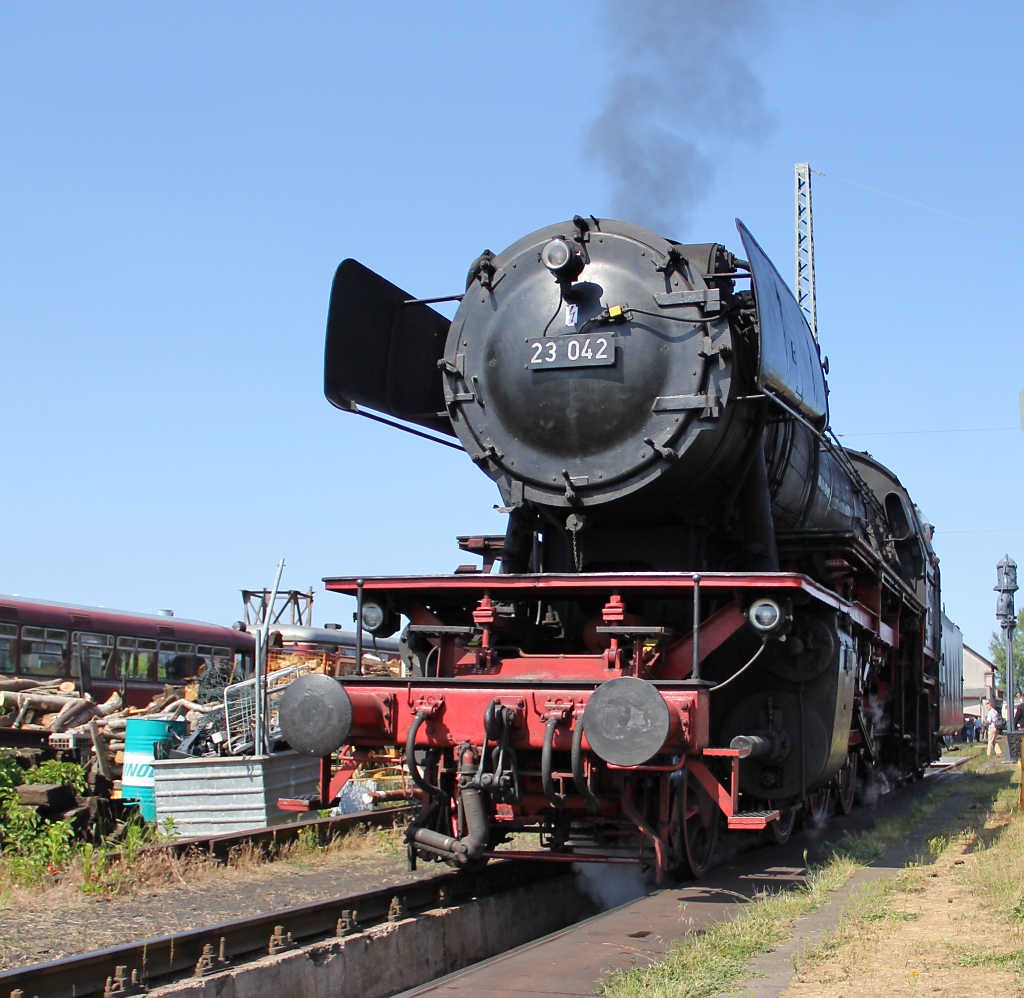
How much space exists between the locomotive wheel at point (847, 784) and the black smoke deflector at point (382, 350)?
3790mm

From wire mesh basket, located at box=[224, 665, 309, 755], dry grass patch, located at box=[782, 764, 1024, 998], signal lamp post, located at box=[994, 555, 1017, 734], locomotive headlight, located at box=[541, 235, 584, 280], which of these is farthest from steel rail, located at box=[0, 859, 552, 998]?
signal lamp post, located at box=[994, 555, 1017, 734]

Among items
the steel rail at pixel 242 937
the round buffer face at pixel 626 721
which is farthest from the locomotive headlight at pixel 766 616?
the steel rail at pixel 242 937

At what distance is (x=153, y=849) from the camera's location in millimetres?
7066

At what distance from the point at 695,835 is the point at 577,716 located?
1312 millimetres

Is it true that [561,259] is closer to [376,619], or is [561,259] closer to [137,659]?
[376,619]

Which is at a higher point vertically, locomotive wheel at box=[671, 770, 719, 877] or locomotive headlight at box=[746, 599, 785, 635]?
locomotive headlight at box=[746, 599, 785, 635]

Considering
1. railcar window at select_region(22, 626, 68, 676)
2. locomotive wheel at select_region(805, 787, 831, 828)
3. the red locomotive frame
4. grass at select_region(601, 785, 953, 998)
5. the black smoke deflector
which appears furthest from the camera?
railcar window at select_region(22, 626, 68, 676)

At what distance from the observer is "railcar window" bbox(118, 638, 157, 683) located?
59.6 feet

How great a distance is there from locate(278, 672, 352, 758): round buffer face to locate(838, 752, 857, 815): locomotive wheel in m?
4.21

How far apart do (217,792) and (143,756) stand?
63.1 inches

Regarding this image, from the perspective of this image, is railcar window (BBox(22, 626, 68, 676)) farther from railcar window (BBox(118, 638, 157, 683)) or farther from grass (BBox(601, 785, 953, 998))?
grass (BBox(601, 785, 953, 998))

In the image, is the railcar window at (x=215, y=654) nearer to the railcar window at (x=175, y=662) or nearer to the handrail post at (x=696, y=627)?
the railcar window at (x=175, y=662)

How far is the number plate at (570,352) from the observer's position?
638cm

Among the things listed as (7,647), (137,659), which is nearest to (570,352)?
(7,647)
